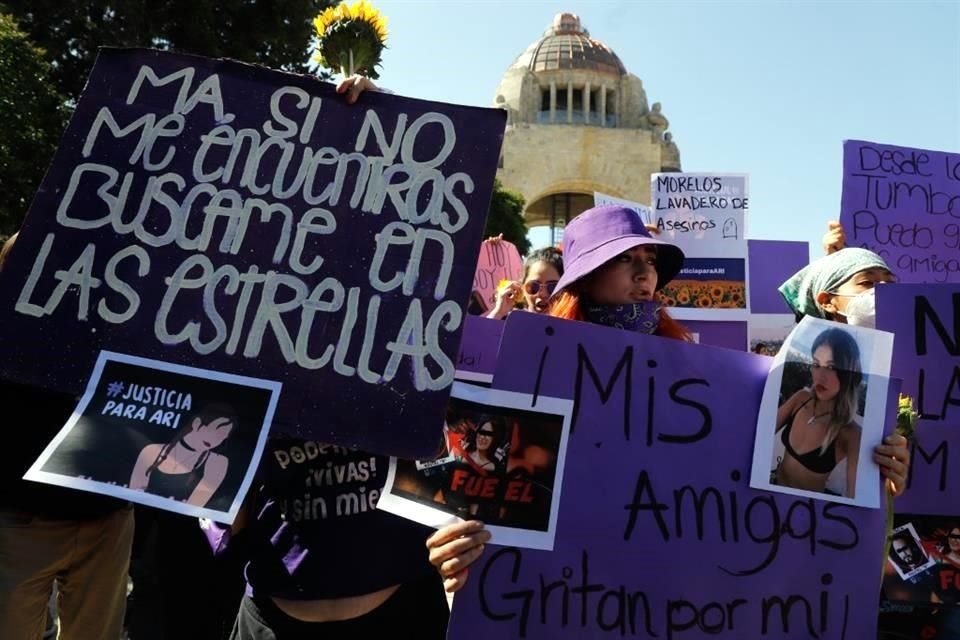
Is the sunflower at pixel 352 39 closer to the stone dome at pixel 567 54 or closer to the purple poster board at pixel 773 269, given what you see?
the purple poster board at pixel 773 269

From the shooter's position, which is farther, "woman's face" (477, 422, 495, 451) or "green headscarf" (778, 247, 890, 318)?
"green headscarf" (778, 247, 890, 318)

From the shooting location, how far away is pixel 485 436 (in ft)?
5.54

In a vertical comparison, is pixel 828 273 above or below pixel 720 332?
below

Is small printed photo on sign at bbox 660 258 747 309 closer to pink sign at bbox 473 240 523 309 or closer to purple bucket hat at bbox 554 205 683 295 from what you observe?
pink sign at bbox 473 240 523 309

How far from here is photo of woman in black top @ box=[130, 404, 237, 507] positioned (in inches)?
60.2

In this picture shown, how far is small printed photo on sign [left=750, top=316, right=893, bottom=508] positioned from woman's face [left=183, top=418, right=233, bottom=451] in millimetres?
1165

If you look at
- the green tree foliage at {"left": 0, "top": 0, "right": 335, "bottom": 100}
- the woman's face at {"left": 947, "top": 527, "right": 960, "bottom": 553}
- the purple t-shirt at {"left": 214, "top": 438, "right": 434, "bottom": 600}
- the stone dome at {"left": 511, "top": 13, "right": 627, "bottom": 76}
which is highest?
the stone dome at {"left": 511, "top": 13, "right": 627, "bottom": 76}

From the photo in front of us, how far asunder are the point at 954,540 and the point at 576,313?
1153mm

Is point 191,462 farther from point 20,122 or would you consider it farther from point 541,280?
point 20,122

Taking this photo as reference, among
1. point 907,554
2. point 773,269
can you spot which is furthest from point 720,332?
point 907,554

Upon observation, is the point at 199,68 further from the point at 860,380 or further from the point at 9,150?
the point at 9,150

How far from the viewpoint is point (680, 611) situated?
172 centimetres

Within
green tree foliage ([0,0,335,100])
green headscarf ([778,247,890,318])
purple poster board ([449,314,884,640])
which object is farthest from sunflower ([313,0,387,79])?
green tree foliage ([0,0,335,100])

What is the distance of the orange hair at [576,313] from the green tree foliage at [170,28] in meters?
12.1
